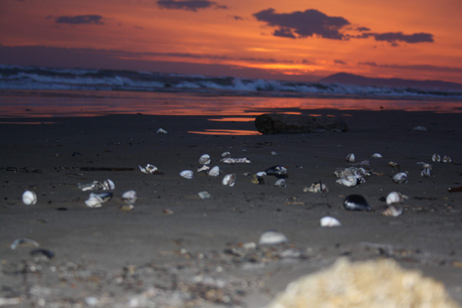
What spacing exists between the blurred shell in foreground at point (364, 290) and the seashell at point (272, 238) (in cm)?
50

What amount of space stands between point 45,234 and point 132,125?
281 inches

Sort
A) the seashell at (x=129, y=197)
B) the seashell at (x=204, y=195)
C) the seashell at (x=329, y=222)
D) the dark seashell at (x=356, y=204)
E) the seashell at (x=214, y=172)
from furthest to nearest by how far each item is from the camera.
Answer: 1. the seashell at (x=214, y=172)
2. the seashell at (x=204, y=195)
3. the seashell at (x=129, y=197)
4. the dark seashell at (x=356, y=204)
5. the seashell at (x=329, y=222)

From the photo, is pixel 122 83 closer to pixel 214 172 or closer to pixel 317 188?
pixel 214 172

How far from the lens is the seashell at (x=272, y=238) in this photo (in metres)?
2.41

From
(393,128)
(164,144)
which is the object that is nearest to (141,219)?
(164,144)

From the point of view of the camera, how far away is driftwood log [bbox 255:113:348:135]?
8.81 m

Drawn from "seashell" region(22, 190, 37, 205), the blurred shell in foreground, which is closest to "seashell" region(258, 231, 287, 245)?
the blurred shell in foreground

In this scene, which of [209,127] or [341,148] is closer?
[341,148]

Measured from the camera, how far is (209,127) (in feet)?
31.7

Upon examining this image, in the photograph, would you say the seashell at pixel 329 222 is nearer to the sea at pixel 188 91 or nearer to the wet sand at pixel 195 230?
the wet sand at pixel 195 230

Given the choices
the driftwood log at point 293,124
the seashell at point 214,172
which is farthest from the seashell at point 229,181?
the driftwood log at point 293,124

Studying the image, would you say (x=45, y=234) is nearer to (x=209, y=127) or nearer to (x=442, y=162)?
(x=442, y=162)

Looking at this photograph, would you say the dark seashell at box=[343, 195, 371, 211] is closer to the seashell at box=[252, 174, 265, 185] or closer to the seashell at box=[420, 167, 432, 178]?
the seashell at box=[252, 174, 265, 185]

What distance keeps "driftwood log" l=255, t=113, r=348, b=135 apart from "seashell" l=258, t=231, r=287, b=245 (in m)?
6.40
